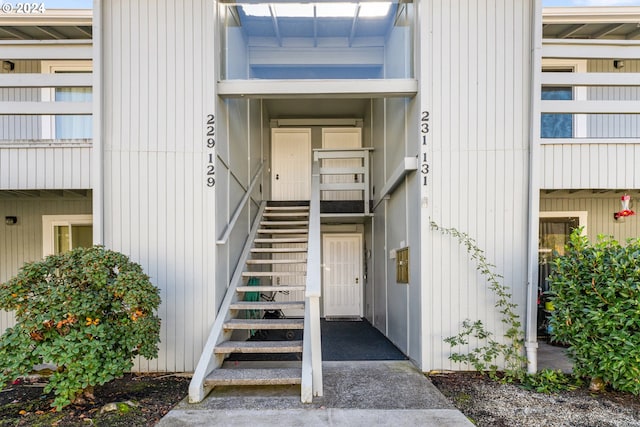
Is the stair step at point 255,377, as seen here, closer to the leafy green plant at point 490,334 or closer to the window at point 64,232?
the leafy green plant at point 490,334

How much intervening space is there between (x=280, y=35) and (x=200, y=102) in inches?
60.7

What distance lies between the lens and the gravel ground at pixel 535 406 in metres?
3.44

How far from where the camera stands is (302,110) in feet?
28.8

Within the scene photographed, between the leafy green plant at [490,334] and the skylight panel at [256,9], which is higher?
the skylight panel at [256,9]

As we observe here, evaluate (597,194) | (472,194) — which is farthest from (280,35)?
(597,194)

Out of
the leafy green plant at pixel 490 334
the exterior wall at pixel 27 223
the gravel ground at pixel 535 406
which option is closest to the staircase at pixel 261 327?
the gravel ground at pixel 535 406

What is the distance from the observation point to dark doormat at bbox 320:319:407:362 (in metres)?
5.34

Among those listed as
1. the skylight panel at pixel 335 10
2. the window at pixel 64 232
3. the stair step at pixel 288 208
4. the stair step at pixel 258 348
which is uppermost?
the skylight panel at pixel 335 10

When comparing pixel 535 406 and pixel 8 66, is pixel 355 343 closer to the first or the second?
pixel 535 406

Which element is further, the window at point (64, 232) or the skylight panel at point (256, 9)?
the window at point (64, 232)

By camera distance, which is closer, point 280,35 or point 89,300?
point 89,300

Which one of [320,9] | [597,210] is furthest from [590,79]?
[320,9]

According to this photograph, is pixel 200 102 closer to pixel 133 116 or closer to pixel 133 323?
pixel 133 116

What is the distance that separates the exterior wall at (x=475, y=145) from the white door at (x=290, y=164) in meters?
4.79
